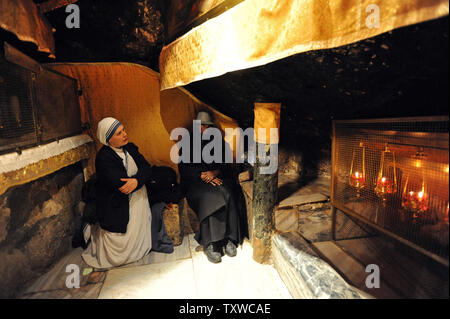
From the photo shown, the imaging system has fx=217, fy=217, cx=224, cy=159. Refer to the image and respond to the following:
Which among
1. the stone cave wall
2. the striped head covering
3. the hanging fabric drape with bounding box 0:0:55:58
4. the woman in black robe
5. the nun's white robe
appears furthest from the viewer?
the woman in black robe

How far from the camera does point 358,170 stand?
8.00ft

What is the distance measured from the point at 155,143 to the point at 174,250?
1935 millimetres

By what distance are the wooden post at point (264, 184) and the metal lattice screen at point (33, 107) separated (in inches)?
108

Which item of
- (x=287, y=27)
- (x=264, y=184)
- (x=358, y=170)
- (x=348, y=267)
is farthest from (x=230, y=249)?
(x=287, y=27)

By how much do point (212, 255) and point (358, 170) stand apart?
2.19 m

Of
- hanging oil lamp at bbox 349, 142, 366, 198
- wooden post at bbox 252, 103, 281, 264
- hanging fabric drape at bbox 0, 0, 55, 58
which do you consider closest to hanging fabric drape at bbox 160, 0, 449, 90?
wooden post at bbox 252, 103, 281, 264

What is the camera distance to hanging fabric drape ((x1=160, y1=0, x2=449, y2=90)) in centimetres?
120

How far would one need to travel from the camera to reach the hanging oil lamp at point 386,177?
2.20m

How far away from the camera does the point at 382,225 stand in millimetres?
2070

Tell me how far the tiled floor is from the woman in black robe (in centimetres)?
20

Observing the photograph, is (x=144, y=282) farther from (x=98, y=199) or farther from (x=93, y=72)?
(x=93, y=72)

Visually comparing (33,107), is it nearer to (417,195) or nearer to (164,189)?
(164,189)

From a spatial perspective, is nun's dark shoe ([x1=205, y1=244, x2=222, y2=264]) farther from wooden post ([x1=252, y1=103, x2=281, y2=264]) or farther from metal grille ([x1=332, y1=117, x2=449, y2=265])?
metal grille ([x1=332, y1=117, x2=449, y2=265])

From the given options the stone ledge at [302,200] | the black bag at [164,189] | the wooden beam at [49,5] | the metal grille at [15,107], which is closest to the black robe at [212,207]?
the black bag at [164,189]
